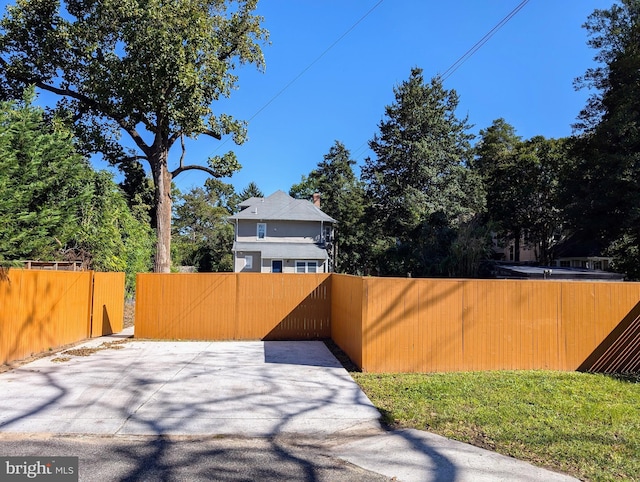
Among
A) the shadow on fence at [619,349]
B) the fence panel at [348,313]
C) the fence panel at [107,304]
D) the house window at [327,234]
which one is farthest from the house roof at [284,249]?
the shadow on fence at [619,349]

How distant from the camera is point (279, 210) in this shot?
3112 cm

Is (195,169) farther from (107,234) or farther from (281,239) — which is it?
(281,239)

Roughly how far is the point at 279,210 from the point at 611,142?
19616 mm

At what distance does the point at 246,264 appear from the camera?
30047 millimetres

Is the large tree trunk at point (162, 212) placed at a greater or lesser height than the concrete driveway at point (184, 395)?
greater

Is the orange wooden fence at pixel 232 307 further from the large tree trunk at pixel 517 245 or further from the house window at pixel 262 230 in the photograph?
the large tree trunk at pixel 517 245

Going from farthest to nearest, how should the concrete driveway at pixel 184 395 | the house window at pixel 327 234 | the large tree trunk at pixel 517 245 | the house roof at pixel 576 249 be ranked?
1. the large tree trunk at pixel 517 245
2. the house window at pixel 327 234
3. the house roof at pixel 576 249
4. the concrete driveway at pixel 184 395

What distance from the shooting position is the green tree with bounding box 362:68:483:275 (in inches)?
1112

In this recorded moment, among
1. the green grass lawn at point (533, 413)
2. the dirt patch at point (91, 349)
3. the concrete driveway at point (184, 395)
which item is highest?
the green grass lawn at point (533, 413)

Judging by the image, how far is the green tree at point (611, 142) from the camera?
18.1m

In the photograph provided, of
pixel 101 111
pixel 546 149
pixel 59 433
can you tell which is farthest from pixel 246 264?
pixel 59 433

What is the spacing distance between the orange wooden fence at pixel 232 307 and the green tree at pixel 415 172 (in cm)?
1620

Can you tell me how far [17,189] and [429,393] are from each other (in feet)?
37.6

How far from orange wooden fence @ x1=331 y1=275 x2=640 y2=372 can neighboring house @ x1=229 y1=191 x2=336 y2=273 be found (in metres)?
21.3
